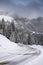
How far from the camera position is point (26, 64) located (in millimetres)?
12258

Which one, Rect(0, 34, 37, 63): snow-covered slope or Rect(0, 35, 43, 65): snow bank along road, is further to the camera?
Rect(0, 34, 37, 63): snow-covered slope

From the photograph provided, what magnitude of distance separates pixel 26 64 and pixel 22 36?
4163cm

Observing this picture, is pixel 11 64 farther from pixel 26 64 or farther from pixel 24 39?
pixel 24 39

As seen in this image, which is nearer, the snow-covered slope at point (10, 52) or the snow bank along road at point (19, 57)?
the snow bank along road at point (19, 57)

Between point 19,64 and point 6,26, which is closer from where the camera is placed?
point 19,64

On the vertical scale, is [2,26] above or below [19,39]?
above

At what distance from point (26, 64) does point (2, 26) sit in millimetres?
44507

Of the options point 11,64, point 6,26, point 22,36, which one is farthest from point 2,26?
point 11,64

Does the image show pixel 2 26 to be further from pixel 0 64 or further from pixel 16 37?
pixel 0 64

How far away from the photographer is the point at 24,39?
53000mm

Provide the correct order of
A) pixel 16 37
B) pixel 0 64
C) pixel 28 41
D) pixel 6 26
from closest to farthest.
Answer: pixel 0 64 → pixel 16 37 → pixel 28 41 → pixel 6 26

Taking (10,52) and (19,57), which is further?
(10,52)

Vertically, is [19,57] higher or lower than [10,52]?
higher

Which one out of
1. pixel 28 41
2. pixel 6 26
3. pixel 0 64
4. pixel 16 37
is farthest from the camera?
pixel 6 26
